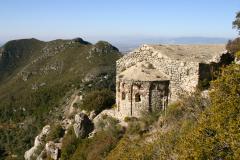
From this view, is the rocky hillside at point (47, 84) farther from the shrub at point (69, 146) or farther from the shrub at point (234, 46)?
the shrub at point (234, 46)

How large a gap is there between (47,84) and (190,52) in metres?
103

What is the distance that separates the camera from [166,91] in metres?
29.4

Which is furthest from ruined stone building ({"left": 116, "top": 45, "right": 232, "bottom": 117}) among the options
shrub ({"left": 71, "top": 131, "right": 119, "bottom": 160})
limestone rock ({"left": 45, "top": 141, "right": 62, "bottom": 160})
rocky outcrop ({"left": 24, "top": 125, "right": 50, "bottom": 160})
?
rocky outcrop ({"left": 24, "top": 125, "right": 50, "bottom": 160})

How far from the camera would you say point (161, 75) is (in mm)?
29938

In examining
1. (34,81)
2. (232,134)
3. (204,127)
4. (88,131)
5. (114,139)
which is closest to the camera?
(232,134)

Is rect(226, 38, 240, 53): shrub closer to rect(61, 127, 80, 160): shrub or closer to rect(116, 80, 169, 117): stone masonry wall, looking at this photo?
rect(116, 80, 169, 117): stone masonry wall

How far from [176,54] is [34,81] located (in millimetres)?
120454

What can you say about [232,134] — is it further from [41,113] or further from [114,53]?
[114,53]

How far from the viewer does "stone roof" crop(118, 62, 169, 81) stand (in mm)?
29648

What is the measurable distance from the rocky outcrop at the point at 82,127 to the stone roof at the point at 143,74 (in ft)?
15.9

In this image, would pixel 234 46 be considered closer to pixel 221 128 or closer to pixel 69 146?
pixel 69 146

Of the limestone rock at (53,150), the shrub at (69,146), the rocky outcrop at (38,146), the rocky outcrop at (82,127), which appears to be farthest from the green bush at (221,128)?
the rocky outcrop at (38,146)

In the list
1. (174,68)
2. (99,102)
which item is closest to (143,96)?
(174,68)

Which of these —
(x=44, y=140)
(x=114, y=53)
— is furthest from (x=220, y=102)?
(x=114, y=53)
